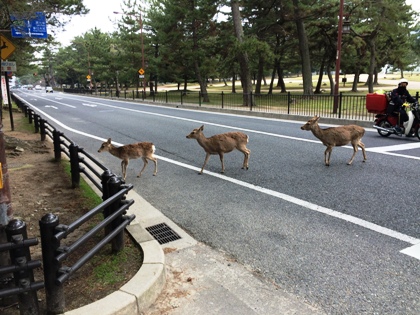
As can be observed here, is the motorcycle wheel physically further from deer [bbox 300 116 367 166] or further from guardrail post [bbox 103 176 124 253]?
guardrail post [bbox 103 176 124 253]

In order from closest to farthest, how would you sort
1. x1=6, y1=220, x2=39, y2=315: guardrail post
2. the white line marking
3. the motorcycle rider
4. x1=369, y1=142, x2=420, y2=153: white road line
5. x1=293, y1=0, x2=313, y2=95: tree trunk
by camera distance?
x1=6, y1=220, x2=39, y2=315: guardrail post, the white line marking, x1=369, y1=142, x2=420, y2=153: white road line, the motorcycle rider, x1=293, y1=0, x2=313, y2=95: tree trunk

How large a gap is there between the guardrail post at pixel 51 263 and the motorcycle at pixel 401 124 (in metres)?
11.1

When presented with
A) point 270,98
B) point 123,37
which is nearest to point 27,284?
point 270,98

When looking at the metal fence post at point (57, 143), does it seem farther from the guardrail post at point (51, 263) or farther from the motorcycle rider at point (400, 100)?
the motorcycle rider at point (400, 100)

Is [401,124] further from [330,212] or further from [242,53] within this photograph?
[242,53]

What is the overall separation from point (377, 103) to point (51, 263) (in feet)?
38.3

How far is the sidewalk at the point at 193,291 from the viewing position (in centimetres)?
291

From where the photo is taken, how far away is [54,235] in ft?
8.48

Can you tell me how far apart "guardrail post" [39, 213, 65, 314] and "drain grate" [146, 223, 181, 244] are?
1.73 metres

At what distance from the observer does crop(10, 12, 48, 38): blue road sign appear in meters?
12.5


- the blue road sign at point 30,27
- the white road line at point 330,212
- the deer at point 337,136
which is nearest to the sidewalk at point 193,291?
the white road line at point 330,212

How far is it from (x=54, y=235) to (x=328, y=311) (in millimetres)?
2294

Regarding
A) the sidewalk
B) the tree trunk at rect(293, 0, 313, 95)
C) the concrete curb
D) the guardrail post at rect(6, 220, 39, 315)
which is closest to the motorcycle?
the sidewalk

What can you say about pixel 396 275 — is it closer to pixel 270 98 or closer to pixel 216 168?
pixel 216 168
